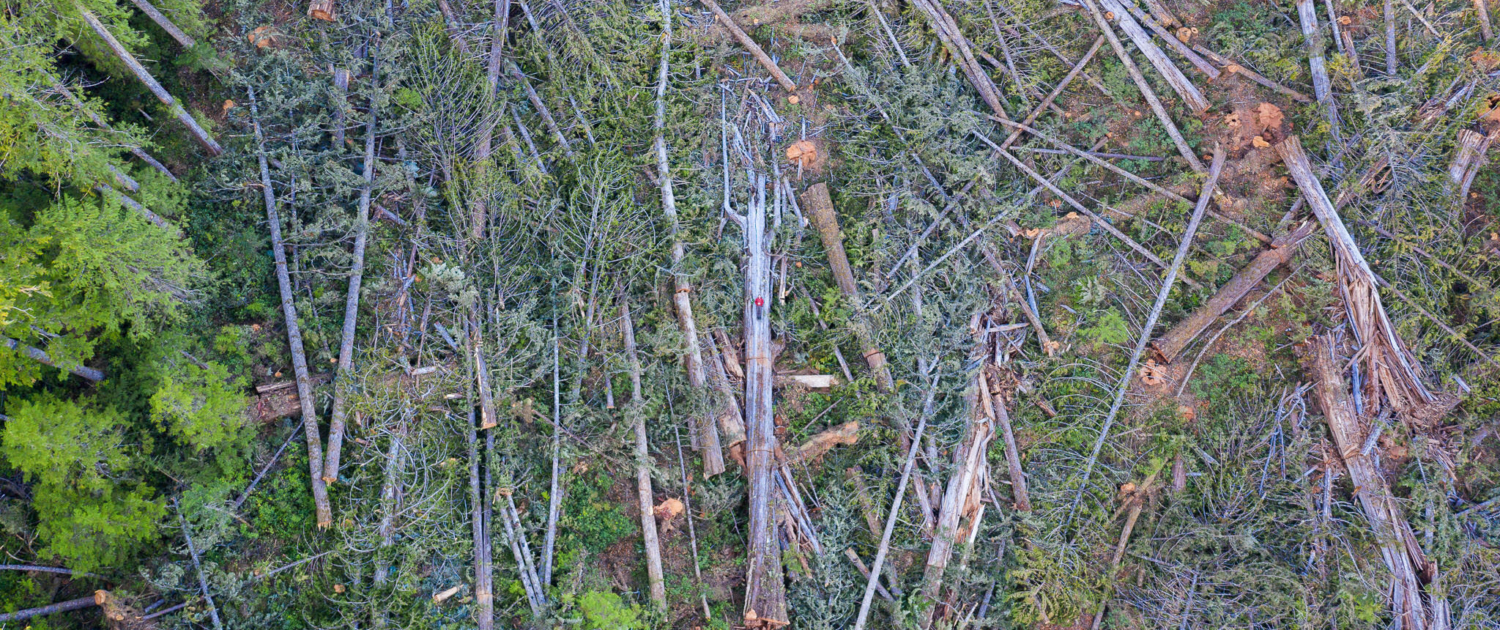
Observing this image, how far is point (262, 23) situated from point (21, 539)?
→ 5667 mm

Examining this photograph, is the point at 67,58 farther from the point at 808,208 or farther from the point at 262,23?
the point at 808,208

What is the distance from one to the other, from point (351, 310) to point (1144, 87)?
8.98 meters

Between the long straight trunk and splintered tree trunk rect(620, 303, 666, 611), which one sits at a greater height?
the long straight trunk

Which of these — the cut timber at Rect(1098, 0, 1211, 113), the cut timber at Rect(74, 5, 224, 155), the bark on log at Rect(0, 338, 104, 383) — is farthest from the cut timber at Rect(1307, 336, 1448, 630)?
the bark on log at Rect(0, 338, 104, 383)

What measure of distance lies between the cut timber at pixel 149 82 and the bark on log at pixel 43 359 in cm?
249

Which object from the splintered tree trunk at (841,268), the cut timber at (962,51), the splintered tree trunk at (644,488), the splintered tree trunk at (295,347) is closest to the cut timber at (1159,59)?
the cut timber at (962,51)

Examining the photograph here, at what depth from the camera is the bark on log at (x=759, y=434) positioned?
776 centimetres

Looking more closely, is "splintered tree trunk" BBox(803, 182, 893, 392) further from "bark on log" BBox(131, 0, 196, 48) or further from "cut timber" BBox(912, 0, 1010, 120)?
"bark on log" BBox(131, 0, 196, 48)

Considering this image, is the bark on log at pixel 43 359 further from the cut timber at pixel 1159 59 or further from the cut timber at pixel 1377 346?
the cut timber at pixel 1377 346

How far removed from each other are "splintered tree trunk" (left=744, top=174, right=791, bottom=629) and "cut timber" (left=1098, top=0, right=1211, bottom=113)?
4.69 meters

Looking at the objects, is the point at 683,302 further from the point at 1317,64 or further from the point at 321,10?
the point at 1317,64

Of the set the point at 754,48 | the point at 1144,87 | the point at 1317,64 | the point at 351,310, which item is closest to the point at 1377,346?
the point at 1317,64

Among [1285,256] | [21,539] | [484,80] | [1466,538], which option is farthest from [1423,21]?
[21,539]

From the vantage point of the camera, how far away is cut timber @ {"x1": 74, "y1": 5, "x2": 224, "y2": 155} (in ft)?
24.6
